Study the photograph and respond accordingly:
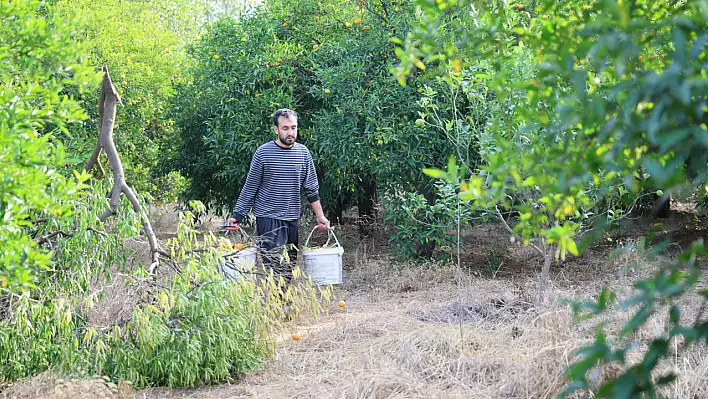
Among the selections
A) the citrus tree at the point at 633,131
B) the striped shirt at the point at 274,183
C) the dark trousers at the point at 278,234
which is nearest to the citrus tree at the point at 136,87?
the striped shirt at the point at 274,183

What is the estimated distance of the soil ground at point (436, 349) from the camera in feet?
12.6

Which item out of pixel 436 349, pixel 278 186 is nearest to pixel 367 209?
pixel 278 186

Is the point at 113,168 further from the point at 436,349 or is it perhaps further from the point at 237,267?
the point at 436,349

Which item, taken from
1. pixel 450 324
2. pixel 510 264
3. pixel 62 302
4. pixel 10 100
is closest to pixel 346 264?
pixel 510 264

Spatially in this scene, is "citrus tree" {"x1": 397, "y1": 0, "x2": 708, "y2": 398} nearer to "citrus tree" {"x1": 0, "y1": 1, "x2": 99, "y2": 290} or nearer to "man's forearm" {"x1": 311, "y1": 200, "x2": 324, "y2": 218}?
"citrus tree" {"x1": 0, "y1": 1, "x2": 99, "y2": 290}

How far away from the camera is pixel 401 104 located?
7.38 meters

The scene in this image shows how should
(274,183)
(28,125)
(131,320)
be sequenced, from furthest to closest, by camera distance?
(274,183) < (131,320) < (28,125)

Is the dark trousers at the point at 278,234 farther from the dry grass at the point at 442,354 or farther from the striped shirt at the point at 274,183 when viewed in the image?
the dry grass at the point at 442,354

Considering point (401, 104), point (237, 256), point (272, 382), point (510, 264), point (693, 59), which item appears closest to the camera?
point (693, 59)

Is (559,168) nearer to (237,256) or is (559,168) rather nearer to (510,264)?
(237,256)

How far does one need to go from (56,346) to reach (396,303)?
318cm

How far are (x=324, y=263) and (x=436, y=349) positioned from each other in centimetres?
152

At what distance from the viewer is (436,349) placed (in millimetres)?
4488

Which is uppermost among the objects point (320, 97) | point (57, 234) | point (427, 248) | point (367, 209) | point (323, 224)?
point (320, 97)
